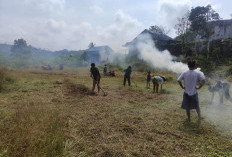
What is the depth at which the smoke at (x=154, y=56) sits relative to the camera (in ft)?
67.3

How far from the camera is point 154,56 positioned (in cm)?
2559

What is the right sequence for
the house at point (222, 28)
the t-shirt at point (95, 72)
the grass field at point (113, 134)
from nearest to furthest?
the grass field at point (113, 134)
the t-shirt at point (95, 72)
the house at point (222, 28)

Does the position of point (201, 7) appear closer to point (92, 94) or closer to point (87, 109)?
point (92, 94)

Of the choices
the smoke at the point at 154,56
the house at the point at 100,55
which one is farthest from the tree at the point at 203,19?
the house at the point at 100,55

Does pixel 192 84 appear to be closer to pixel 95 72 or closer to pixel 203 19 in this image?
pixel 95 72

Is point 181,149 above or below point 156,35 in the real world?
below

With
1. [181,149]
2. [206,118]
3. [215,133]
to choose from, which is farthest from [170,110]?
[181,149]

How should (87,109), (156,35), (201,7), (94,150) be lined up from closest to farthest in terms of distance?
(94,150) → (87,109) → (201,7) → (156,35)

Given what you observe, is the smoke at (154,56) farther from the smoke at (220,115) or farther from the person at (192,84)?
the person at (192,84)

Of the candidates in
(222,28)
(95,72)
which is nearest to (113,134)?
(95,72)

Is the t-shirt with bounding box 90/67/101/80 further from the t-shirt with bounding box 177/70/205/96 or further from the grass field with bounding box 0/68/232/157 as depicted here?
the t-shirt with bounding box 177/70/205/96

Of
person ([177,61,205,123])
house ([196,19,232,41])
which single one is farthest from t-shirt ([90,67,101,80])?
house ([196,19,232,41])

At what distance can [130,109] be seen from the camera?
576 cm

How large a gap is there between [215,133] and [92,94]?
5791 millimetres
